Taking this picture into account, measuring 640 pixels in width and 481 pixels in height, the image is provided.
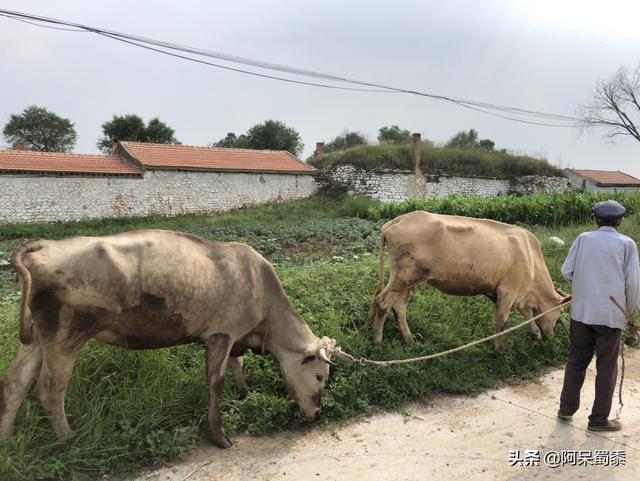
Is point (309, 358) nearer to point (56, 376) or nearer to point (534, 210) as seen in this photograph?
point (56, 376)

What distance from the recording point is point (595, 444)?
4.11m

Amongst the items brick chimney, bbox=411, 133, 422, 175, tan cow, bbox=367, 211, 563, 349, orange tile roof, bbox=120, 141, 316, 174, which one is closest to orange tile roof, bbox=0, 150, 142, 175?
orange tile roof, bbox=120, 141, 316, 174

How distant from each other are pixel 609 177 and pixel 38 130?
49026 mm

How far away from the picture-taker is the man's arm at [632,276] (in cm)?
421

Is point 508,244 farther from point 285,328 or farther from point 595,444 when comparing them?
point 285,328

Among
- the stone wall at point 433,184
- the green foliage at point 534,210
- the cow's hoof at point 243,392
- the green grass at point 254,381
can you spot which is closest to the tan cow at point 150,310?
the green grass at point 254,381

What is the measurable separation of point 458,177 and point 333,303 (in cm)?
2472

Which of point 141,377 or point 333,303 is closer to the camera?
point 141,377

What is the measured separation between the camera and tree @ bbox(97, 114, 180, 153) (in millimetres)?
38219

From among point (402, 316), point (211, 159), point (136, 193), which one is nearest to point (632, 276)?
point (402, 316)

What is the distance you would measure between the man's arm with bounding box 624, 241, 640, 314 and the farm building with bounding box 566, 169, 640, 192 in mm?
36127

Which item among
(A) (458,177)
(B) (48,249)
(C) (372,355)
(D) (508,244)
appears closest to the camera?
(B) (48,249)

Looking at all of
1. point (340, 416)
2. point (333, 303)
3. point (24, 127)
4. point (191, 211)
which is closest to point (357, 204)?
point (191, 211)

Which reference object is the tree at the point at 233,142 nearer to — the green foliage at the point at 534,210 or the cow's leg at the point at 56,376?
the green foliage at the point at 534,210
